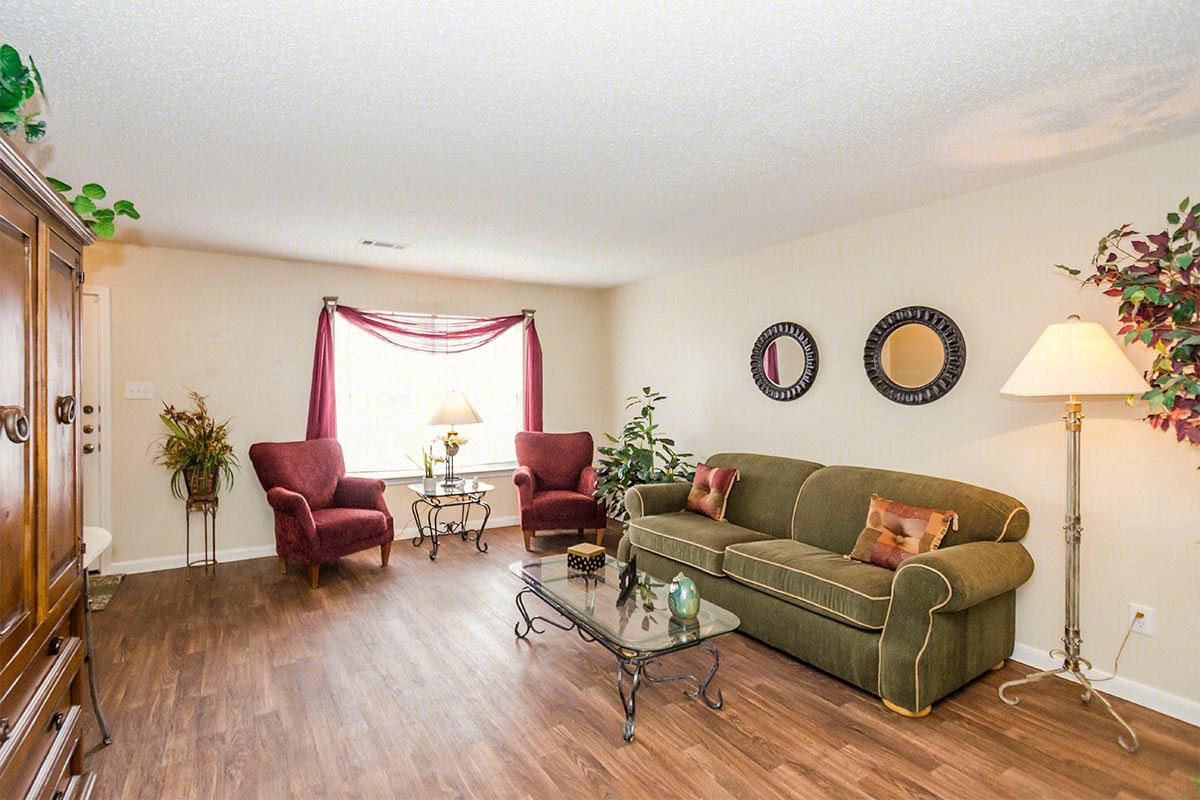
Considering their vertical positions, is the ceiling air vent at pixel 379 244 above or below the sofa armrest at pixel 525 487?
above

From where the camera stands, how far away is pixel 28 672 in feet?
5.24

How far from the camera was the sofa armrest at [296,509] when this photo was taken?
427 cm

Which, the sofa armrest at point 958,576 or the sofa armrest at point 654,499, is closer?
the sofa armrest at point 958,576

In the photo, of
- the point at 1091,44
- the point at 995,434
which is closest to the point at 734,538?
the point at 995,434

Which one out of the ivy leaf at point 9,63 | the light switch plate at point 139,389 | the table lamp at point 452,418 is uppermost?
the ivy leaf at point 9,63

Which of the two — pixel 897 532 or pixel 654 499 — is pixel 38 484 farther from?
pixel 654 499

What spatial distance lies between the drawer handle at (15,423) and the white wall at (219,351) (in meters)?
3.84

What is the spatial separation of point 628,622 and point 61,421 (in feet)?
6.97

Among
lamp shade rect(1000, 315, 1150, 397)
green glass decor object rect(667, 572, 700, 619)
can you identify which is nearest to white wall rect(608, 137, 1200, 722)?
lamp shade rect(1000, 315, 1150, 397)

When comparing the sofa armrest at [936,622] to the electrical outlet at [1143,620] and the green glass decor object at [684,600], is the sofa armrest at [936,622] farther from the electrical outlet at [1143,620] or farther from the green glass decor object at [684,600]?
the green glass decor object at [684,600]

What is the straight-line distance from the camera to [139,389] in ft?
15.3

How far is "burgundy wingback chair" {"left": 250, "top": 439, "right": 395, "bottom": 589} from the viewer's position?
4.30 meters

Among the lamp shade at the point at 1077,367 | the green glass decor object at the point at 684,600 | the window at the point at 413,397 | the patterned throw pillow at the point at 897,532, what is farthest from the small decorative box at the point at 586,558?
the window at the point at 413,397

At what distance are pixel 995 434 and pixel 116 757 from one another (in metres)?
4.07
